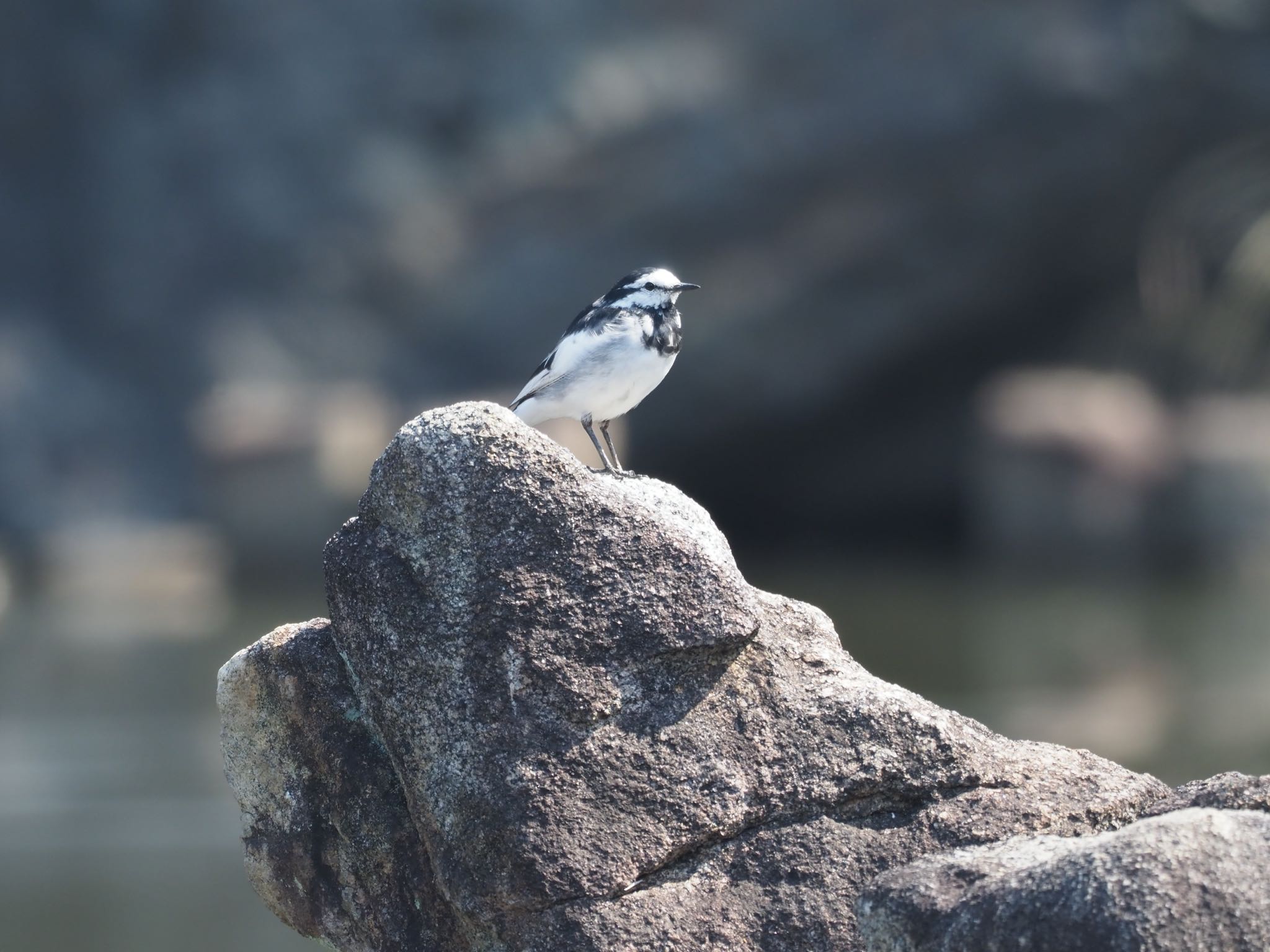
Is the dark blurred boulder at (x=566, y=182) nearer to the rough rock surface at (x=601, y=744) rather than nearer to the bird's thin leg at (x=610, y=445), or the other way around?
the bird's thin leg at (x=610, y=445)

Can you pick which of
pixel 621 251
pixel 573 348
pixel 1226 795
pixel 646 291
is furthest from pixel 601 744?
pixel 621 251

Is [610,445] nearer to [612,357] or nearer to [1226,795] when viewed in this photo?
[612,357]

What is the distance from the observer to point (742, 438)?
23922 mm

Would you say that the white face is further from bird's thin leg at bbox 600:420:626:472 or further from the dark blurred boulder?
the dark blurred boulder

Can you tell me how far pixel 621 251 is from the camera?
73.4 ft

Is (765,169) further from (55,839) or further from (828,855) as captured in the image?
(828,855)

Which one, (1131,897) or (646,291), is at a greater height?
(646,291)

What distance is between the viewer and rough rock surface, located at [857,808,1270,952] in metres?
3.44

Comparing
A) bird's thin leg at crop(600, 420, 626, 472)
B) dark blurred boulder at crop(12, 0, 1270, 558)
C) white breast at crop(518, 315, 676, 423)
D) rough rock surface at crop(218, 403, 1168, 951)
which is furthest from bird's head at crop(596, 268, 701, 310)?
dark blurred boulder at crop(12, 0, 1270, 558)

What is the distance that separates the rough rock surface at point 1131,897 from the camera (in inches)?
135

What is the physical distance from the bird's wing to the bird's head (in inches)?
3.1

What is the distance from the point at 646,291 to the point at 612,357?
1.19 ft

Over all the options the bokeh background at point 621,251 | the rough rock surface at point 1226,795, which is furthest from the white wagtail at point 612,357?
the bokeh background at point 621,251

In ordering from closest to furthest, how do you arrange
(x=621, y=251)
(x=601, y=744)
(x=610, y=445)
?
(x=601, y=744) → (x=610, y=445) → (x=621, y=251)
